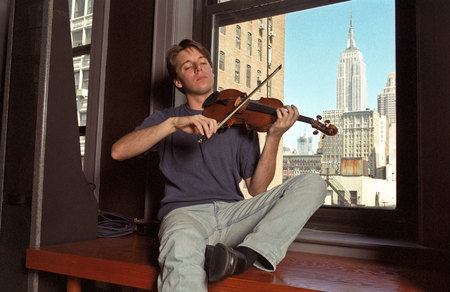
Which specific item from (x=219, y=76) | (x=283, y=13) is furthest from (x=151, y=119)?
(x=283, y=13)

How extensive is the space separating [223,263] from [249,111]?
63cm

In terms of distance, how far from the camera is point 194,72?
1558 millimetres

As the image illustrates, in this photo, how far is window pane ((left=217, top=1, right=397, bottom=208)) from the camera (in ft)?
4.84

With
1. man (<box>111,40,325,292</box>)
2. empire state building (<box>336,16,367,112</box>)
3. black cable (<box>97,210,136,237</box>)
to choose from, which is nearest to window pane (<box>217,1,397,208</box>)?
empire state building (<box>336,16,367,112</box>)

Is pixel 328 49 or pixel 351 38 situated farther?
pixel 328 49

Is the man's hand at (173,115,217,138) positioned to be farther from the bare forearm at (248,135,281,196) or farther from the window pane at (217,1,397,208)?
the window pane at (217,1,397,208)

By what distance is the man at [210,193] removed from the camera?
967mm

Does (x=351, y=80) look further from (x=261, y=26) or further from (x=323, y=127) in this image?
(x=261, y=26)

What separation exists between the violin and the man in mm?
50

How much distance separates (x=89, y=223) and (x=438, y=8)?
1412 mm

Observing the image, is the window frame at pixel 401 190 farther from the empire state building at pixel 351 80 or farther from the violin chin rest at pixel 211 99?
the violin chin rest at pixel 211 99

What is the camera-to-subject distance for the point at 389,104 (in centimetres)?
146

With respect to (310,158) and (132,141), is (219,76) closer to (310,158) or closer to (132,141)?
(310,158)

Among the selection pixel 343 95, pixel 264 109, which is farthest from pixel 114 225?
pixel 343 95
